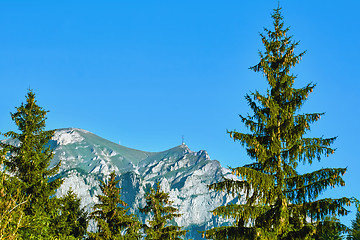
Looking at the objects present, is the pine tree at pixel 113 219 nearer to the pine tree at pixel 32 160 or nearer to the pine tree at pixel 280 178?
the pine tree at pixel 32 160

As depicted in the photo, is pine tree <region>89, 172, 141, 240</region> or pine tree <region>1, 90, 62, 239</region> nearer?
pine tree <region>1, 90, 62, 239</region>

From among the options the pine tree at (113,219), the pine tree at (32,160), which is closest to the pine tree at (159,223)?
the pine tree at (113,219)

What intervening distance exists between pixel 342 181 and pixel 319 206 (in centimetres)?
114

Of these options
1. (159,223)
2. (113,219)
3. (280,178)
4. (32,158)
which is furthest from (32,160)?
(280,178)

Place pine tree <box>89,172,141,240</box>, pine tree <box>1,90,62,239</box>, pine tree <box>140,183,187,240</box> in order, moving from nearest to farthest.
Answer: pine tree <box>1,90,62,239</box>
pine tree <box>89,172,141,240</box>
pine tree <box>140,183,187,240</box>

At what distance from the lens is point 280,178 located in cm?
1295

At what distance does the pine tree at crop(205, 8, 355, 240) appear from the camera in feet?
39.1

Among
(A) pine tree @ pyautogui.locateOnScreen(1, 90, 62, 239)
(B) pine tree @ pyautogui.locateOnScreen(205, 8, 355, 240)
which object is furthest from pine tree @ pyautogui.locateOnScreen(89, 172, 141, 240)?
(B) pine tree @ pyautogui.locateOnScreen(205, 8, 355, 240)

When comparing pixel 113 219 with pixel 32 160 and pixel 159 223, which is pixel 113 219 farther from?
pixel 32 160

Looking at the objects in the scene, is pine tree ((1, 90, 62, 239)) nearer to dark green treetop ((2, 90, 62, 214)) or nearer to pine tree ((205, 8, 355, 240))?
dark green treetop ((2, 90, 62, 214))

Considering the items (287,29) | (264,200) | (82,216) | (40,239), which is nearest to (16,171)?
(40,239)

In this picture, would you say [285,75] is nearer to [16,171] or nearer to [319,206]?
[319,206]

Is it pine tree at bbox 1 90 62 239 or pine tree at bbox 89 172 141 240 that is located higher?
pine tree at bbox 1 90 62 239

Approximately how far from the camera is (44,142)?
2402 cm
